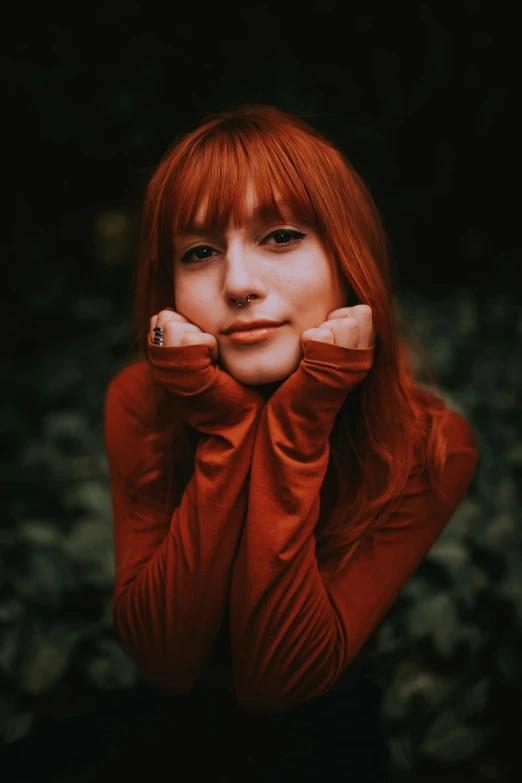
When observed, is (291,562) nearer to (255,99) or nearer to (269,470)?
(269,470)

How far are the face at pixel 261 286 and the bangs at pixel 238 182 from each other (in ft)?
0.04

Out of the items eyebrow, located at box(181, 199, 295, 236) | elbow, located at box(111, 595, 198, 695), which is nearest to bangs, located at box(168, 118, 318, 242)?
eyebrow, located at box(181, 199, 295, 236)

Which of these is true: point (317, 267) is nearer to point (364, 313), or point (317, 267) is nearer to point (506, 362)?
point (364, 313)

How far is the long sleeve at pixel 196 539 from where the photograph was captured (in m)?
0.99

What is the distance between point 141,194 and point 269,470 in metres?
1.89

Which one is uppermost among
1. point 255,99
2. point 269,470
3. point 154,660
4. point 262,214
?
point 255,99

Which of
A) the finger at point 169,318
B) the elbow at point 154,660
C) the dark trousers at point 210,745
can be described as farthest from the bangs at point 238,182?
the dark trousers at point 210,745

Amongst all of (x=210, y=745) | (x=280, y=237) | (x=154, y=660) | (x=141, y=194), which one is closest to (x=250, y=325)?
(x=280, y=237)

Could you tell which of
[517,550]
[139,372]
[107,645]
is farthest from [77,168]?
[517,550]

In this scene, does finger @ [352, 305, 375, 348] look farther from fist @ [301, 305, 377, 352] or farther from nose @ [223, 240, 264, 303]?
nose @ [223, 240, 264, 303]

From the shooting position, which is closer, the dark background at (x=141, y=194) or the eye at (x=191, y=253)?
the eye at (x=191, y=253)

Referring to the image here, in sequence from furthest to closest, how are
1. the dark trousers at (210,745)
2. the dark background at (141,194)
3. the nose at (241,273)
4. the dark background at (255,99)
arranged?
the dark background at (255,99) → the dark background at (141,194) → the dark trousers at (210,745) → the nose at (241,273)

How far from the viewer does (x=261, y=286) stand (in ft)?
3.17

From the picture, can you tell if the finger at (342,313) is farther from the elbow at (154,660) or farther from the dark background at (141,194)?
the dark background at (141,194)
